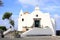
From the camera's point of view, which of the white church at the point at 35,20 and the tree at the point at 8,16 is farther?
the tree at the point at 8,16

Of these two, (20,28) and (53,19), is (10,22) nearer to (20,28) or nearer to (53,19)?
(20,28)

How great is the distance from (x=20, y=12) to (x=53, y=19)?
847 centimetres

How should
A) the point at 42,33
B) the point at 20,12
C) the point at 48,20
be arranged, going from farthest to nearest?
the point at 20,12
the point at 48,20
the point at 42,33

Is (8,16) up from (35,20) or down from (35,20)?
up

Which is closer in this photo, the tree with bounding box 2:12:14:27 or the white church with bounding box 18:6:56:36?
the white church with bounding box 18:6:56:36

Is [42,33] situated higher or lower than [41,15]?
lower

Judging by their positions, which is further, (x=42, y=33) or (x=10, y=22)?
(x=10, y=22)

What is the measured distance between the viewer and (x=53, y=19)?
63406 millimetres

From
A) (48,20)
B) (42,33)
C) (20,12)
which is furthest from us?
(20,12)

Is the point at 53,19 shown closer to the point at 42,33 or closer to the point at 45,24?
the point at 45,24

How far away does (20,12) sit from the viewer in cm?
6394

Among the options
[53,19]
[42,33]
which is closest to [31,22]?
[53,19]

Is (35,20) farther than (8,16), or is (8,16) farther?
(8,16)

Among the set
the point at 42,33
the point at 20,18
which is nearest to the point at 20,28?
the point at 20,18
